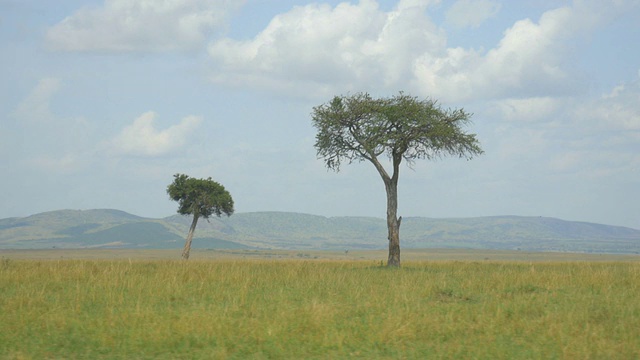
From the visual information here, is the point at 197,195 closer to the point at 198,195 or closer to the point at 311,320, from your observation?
the point at 198,195

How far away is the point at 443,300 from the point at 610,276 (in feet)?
33.2

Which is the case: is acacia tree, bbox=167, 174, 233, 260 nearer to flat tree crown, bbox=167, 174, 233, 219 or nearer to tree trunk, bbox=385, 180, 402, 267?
flat tree crown, bbox=167, 174, 233, 219

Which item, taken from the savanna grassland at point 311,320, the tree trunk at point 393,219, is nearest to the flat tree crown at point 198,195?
the tree trunk at point 393,219

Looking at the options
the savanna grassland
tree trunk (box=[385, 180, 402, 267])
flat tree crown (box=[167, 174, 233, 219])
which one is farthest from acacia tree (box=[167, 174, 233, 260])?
the savanna grassland

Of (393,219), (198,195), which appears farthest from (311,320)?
(198,195)

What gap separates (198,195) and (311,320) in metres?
48.5

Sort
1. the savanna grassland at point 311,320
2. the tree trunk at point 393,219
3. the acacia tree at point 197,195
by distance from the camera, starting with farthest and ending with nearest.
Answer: the acacia tree at point 197,195 → the tree trunk at point 393,219 → the savanna grassland at point 311,320

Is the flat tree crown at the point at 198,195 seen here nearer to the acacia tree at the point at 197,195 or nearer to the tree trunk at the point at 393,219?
the acacia tree at the point at 197,195

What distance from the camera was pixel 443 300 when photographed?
704 inches

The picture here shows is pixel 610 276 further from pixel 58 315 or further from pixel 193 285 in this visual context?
pixel 58 315

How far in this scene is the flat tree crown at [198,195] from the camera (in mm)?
60594

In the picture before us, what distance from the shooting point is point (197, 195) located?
201 feet

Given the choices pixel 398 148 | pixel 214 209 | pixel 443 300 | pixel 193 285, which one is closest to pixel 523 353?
pixel 443 300

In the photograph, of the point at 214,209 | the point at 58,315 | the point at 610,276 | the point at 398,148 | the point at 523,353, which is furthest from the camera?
the point at 214,209
